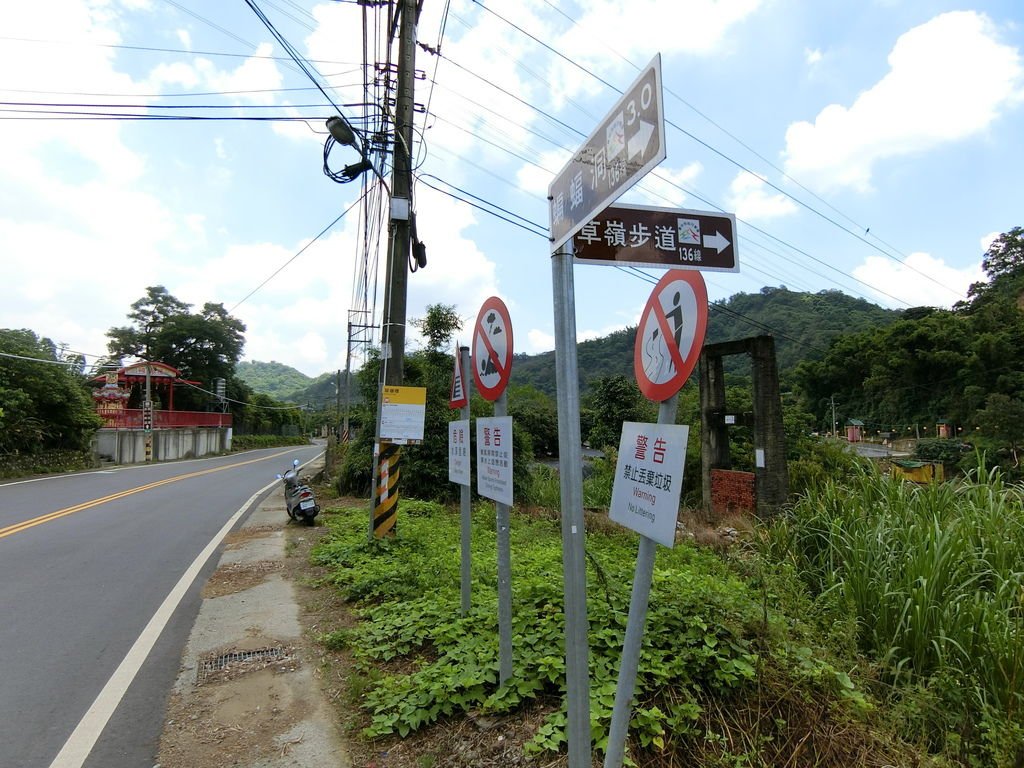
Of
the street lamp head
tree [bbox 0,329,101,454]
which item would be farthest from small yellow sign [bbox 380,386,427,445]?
tree [bbox 0,329,101,454]

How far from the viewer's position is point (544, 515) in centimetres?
980

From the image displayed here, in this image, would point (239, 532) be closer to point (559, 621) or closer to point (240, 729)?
point (240, 729)

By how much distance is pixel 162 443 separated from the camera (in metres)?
31.2

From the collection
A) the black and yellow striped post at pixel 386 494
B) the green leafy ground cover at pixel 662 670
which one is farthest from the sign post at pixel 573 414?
the black and yellow striped post at pixel 386 494

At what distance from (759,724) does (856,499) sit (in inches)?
133

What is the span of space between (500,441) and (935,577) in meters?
2.88

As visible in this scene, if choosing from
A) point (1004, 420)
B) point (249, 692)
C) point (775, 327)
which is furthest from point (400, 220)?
point (1004, 420)

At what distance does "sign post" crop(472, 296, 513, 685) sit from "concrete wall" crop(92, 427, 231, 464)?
2794 centimetres

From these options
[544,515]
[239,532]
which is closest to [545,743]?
[544,515]

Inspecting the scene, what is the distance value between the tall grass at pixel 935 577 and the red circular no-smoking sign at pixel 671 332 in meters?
2.44

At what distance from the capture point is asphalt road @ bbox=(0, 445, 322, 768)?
10.8 ft

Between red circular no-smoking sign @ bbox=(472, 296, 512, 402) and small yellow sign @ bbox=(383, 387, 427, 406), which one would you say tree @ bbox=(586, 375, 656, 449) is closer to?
small yellow sign @ bbox=(383, 387, 427, 406)

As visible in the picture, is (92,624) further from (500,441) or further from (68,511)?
(68,511)

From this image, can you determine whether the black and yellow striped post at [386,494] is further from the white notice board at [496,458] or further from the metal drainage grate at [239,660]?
the white notice board at [496,458]
